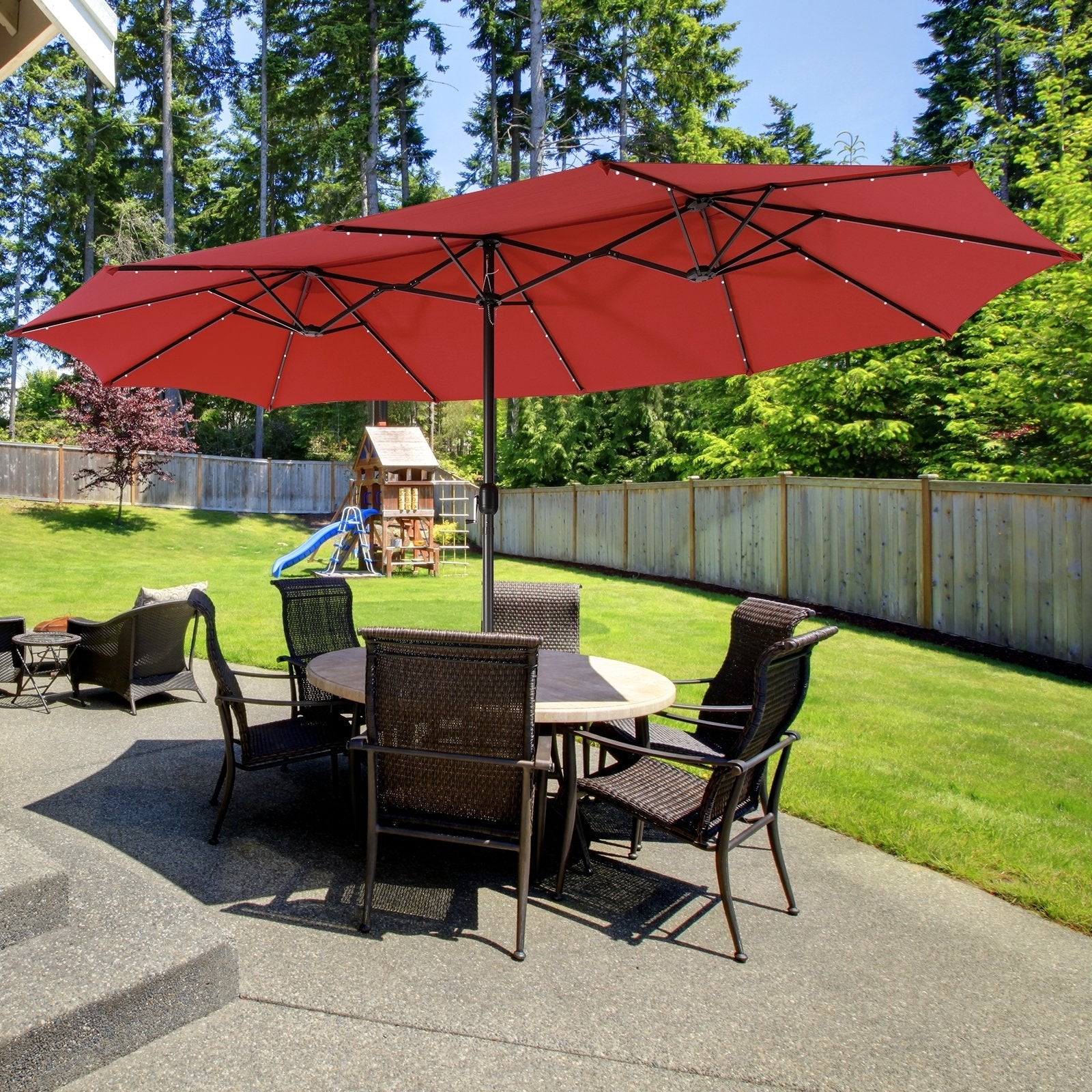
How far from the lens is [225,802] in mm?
3629

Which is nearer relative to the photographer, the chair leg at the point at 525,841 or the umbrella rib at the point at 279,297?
the chair leg at the point at 525,841

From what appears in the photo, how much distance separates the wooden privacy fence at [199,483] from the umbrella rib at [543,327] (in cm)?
1714

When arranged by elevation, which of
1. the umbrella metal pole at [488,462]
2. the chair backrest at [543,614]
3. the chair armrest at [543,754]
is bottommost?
the chair armrest at [543,754]

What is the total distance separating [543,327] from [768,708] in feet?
9.22

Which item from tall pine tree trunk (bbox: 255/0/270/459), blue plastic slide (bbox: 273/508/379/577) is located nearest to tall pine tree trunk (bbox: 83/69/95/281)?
tall pine tree trunk (bbox: 255/0/270/459)

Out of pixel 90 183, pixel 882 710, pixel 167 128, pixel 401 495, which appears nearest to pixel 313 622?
pixel 882 710

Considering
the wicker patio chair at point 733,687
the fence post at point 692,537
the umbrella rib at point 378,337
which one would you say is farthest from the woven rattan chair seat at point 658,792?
the fence post at point 692,537

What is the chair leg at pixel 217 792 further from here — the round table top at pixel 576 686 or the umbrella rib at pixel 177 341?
the umbrella rib at pixel 177 341

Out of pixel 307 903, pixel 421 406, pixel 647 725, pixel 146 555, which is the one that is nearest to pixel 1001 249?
pixel 647 725

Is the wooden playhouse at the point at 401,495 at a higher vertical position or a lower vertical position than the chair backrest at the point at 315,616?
higher

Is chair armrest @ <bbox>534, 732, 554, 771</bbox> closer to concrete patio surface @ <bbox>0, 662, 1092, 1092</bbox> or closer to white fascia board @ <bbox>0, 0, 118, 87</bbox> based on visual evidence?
concrete patio surface @ <bbox>0, 662, 1092, 1092</bbox>

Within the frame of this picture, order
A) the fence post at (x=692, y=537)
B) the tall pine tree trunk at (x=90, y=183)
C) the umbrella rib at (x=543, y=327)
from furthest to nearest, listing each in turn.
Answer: the tall pine tree trunk at (x=90, y=183) → the fence post at (x=692, y=537) → the umbrella rib at (x=543, y=327)

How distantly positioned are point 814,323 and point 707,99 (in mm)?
20969

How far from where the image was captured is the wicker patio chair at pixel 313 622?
15.4 feet
